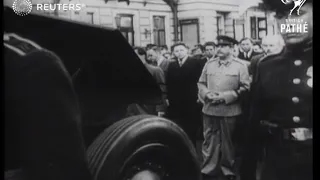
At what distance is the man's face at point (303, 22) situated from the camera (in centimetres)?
333

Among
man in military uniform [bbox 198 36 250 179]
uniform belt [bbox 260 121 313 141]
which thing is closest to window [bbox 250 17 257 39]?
man in military uniform [bbox 198 36 250 179]

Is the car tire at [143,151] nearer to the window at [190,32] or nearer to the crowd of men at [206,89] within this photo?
the crowd of men at [206,89]

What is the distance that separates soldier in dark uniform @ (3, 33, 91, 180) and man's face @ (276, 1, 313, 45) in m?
1.67

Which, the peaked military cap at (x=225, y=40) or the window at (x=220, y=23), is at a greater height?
the window at (x=220, y=23)

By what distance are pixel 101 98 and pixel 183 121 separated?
64cm

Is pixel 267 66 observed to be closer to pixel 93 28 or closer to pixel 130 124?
pixel 130 124

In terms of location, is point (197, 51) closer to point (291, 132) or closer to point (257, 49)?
point (257, 49)

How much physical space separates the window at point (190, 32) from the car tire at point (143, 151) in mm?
630

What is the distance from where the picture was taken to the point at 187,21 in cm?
332

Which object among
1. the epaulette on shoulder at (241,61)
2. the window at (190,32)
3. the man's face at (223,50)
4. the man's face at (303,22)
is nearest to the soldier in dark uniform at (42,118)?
the window at (190,32)

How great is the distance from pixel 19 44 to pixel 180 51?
46.7 inches

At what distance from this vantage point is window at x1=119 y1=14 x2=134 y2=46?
3.23m

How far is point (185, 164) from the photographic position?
329 cm

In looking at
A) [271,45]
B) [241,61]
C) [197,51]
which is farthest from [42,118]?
[271,45]
